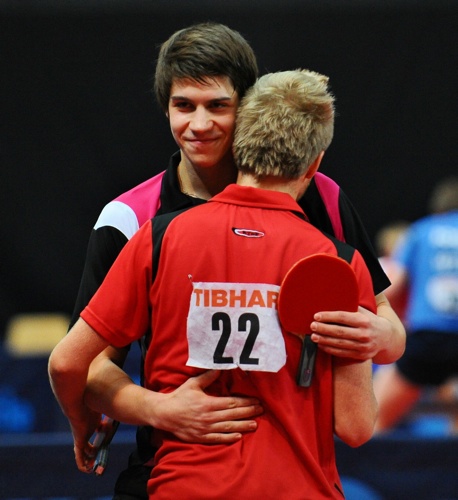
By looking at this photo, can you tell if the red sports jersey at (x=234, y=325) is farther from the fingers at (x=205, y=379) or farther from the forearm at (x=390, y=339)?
the forearm at (x=390, y=339)

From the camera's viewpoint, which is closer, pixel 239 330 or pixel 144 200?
pixel 239 330

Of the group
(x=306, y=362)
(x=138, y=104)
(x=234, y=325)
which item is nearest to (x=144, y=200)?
(x=234, y=325)

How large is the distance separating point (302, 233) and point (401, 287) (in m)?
3.87

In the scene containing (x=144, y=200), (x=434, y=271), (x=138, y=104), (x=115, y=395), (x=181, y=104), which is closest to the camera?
(x=115, y=395)

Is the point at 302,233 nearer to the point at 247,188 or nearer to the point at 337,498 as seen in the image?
the point at 247,188

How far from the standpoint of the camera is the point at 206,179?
2.55m

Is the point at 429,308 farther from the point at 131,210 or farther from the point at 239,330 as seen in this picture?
the point at 239,330

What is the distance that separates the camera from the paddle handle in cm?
207

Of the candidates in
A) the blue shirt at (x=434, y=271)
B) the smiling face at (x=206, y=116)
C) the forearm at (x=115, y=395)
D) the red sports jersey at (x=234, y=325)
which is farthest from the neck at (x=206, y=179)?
the blue shirt at (x=434, y=271)

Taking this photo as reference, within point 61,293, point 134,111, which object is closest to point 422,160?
point 134,111

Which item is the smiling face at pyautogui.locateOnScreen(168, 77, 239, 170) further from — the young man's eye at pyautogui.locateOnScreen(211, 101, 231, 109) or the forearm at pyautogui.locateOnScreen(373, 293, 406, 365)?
the forearm at pyautogui.locateOnScreen(373, 293, 406, 365)

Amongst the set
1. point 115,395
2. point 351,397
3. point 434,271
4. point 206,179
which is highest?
point 206,179

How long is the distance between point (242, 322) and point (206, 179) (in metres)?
0.61

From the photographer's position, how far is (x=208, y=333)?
2064 millimetres
